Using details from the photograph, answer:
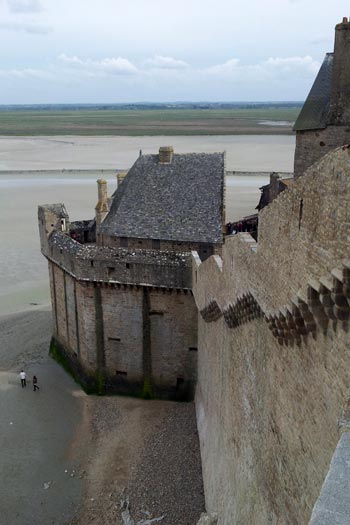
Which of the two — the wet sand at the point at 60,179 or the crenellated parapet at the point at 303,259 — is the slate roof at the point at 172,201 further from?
the crenellated parapet at the point at 303,259

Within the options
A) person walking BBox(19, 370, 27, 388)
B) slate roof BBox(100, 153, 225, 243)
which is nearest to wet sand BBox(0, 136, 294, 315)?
person walking BBox(19, 370, 27, 388)

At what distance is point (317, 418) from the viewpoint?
5.82 m

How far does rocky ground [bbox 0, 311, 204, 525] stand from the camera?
47.3 feet

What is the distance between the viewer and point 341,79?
14961 mm

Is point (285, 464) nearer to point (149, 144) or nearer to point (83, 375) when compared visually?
point (83, 375)

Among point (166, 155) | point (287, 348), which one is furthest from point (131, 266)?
point (287, 348)

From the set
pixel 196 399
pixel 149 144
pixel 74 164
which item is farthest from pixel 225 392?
pixel 149 144

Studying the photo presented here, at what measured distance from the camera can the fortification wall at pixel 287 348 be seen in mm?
5312

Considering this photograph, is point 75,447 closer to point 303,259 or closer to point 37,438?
point 37,438

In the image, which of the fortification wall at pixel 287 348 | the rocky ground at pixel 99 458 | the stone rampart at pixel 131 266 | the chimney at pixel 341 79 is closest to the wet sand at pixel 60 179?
the rocky ground at pixel 99 458

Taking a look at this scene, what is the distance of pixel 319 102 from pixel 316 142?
1.45 metres

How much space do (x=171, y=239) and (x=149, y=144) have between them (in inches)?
3513

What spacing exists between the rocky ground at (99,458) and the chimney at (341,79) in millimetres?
12054

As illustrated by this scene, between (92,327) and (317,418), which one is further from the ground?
(317,418)
